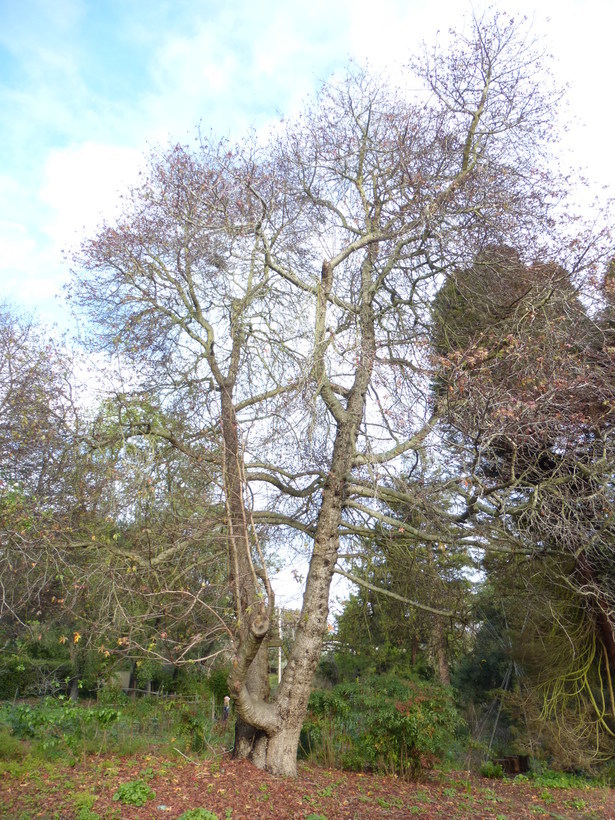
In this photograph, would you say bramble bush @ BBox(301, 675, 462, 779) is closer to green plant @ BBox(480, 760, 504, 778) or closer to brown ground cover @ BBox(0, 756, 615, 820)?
brown ground cover @ BBox(0, 756, 615, 820)

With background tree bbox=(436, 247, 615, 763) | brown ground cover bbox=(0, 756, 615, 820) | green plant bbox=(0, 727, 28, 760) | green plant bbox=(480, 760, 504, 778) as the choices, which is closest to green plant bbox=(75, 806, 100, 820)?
brown ground cover bbox=(0, 756, 615, 820)

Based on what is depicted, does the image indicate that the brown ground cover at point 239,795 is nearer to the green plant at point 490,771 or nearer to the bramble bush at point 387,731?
the bramble bush at point 387,731

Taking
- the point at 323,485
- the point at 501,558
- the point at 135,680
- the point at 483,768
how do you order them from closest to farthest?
the point at 323,485
the point at 501,558
the point at 483,768
the point at 135,680

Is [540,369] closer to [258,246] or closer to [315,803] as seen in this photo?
[258,246]

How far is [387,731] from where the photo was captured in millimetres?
8906

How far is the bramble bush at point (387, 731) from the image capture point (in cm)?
878

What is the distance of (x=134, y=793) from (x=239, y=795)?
1059 millimetres

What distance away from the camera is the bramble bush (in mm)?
8781

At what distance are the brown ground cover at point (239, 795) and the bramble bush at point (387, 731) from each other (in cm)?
55

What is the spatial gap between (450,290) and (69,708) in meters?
7.98

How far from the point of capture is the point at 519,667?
1409cm

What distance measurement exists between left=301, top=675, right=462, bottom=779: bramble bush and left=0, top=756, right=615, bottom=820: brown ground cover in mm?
553

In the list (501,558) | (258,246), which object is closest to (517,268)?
(258,246)

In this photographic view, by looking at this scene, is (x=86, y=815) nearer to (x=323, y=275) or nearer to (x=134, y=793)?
(x=134, y=793)
